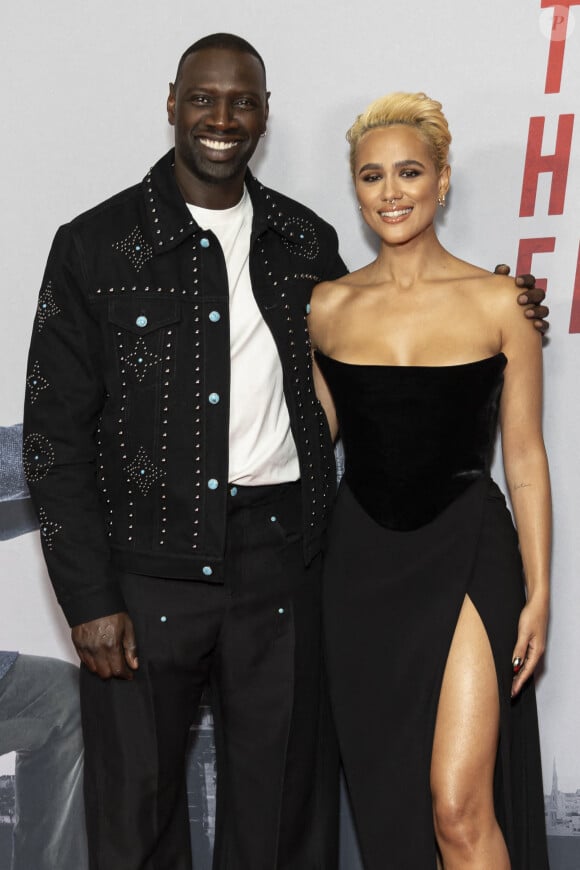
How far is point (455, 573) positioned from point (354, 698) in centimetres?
39

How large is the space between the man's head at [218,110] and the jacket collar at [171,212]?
70 mm

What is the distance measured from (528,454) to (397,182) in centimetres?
67

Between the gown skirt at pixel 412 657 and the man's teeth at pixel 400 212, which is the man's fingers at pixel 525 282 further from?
the gown skirt at pixel 412 657

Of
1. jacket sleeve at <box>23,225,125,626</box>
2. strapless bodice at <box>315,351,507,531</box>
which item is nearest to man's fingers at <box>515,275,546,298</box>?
strapless bodice at <box>315,351,507,531</box>

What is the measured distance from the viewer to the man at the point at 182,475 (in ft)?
8.14

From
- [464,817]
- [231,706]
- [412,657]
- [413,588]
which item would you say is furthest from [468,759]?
[231,706]

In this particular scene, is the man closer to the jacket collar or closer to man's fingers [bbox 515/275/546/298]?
the jacket collar

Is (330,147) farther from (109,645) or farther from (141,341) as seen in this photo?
(109,645)

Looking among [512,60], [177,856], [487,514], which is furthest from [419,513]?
[512,60]

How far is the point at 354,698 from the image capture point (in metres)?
2.65

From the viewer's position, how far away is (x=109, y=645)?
245cm

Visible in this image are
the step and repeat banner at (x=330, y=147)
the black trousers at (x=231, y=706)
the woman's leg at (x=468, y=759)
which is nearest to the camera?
the woman's leg at (x=468, y=759)

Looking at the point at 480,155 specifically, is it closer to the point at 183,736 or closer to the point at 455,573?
the point at 455,573

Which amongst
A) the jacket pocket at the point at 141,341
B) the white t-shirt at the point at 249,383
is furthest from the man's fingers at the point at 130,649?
the jacket pocket at the point at 141,341
